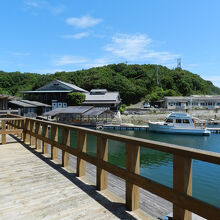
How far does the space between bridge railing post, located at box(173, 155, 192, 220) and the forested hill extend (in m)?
60.9

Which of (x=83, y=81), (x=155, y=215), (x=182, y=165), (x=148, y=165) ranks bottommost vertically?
(x=148, y=165)

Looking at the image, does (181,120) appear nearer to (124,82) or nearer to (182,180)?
(182,180)

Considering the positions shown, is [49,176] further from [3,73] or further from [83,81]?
[3,73]

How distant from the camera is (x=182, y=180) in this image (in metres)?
1.87

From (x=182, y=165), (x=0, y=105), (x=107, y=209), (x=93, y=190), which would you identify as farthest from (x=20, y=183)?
(x=0, y=105)

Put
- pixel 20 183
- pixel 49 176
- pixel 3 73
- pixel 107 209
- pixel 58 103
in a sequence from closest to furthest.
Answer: pixel 107 209
pixel 20 183
pixel 49 176
pixel 58 103
pixel 3 73

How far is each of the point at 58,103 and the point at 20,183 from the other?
41.5 m

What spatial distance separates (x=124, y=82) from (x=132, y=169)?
63.1 metres

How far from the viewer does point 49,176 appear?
148 inches

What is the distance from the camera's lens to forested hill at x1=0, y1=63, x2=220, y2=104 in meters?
63.4

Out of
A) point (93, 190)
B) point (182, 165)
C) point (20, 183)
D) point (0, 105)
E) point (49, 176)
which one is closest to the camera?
point (182, 165)

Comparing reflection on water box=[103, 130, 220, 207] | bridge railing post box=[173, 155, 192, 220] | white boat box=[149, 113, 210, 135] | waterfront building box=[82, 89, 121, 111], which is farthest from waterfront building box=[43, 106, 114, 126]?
bridge railing post box=[173, 155, 192, 220]

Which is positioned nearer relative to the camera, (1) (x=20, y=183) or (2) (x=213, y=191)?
(1) (x=20, y=183)

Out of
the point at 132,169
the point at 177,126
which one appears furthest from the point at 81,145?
the point at 177,126
